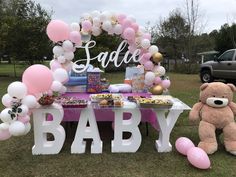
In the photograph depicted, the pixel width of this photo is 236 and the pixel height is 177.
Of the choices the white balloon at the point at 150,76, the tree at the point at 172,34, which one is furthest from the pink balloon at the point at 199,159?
the tree at the point at 172,34

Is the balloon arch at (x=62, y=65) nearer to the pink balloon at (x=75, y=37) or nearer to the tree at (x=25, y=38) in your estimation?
the pink balloon at (x=75, y=37)

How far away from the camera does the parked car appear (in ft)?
41.7

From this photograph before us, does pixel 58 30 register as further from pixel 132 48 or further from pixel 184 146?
pixel 184 146

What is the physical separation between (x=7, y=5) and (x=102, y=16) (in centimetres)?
Result: 1798

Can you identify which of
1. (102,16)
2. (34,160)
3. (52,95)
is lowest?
(34,160)

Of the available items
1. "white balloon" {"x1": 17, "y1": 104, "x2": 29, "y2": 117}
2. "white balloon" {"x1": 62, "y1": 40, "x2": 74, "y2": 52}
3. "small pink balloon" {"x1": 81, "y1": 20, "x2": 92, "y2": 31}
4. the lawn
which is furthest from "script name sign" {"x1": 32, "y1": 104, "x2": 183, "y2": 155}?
"small pink balloon" {"x1": 81, "y1": 20, "x2": 92, "y2": 31}

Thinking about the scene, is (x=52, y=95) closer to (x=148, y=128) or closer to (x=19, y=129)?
(x=19, y=129)

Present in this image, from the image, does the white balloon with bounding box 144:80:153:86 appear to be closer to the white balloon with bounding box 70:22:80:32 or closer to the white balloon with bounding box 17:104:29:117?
the white balloon with bounding box 70:22:80:32

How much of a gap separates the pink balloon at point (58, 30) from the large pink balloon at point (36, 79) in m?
1.00

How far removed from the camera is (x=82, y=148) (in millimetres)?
4215

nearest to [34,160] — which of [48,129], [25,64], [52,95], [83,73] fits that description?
[48,129]

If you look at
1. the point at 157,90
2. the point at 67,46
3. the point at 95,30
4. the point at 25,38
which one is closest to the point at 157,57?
the point at 157,90

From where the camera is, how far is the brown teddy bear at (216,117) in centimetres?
418

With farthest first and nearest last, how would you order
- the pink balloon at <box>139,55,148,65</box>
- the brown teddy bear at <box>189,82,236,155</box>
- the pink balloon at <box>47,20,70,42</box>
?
the pink balloon at <box>139,55,148,65</box>, the pink balloon at <box>47,20,70,42</box>, the brown teddy bear at <box>189,82,236,155</box>
